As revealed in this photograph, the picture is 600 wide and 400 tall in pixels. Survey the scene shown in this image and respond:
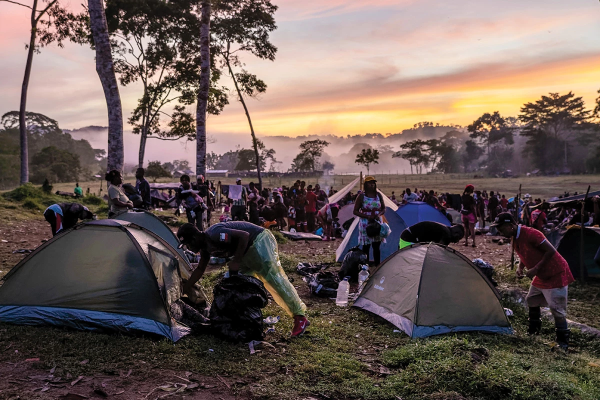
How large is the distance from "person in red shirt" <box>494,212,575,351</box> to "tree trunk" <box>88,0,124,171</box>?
28.8ft

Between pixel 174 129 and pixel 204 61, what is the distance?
13356 millimetres

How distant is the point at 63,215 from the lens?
25.6ft

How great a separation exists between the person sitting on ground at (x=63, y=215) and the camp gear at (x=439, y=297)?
4.98m

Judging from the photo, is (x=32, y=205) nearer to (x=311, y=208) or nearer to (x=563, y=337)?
(x=311, y=208)

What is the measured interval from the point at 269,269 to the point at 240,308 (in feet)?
1.73

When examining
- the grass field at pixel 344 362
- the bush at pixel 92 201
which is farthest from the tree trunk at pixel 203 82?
the grass field at pixel 344 362

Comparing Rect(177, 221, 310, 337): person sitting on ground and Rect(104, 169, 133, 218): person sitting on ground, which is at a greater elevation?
Rect(104, 169, 133, 218): person sitting on ground

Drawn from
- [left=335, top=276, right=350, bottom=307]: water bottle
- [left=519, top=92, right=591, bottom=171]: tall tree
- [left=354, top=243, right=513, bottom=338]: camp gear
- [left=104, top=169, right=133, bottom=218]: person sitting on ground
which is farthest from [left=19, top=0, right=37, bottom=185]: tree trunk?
[left=519, top=92, right=591, bottom=171]: tall tree

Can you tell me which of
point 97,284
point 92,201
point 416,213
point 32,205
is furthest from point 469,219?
point 92,201

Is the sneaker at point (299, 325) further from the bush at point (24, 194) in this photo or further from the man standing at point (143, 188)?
the bush at point (24, 194)

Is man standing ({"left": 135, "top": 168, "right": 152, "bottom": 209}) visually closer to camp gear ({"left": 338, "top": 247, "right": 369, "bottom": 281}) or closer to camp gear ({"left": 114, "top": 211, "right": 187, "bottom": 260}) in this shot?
camp gear ({"left": 114, "top": 211, "right": 187, "bottom": 260})

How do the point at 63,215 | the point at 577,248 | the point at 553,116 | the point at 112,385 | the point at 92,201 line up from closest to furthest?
1. the point at 112,385
2. the point at 63,215
3. the point at 577,248
4. the point at 92,201
5. the point at 553,116

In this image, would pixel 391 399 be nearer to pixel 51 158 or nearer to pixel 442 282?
pixel 442 282

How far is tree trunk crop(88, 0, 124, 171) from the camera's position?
1090 cm
